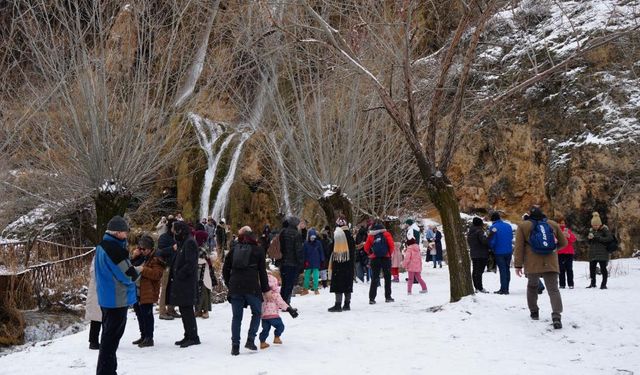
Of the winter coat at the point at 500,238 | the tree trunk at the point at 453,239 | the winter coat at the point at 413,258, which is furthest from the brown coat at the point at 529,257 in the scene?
the winter coat at the point at 413,258

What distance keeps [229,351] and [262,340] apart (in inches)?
16.6

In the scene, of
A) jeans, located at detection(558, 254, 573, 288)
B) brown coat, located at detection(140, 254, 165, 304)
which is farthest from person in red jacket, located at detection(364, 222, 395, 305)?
brown coat, located at detection(140, 254, 165, 304)

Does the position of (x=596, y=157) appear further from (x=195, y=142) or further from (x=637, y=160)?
(x=195, y=142)

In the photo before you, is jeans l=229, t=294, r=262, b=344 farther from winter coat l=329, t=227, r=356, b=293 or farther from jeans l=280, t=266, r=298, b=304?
winter coat l=329, t=227, r=356, b=293

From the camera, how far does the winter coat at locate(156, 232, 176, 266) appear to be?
832 cm

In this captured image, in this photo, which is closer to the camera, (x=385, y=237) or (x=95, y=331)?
(x=95, y=331)

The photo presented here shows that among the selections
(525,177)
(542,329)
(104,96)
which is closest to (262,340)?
(542,329)

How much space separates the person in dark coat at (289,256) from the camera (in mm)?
10469

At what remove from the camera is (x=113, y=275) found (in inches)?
244

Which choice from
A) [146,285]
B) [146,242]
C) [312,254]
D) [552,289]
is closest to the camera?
[146,285]

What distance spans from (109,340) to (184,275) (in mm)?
1795

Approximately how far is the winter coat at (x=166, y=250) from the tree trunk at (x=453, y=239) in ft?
14.7

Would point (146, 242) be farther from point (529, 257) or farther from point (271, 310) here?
point (529, 257)

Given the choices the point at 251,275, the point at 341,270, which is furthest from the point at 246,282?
the point at 341,270
